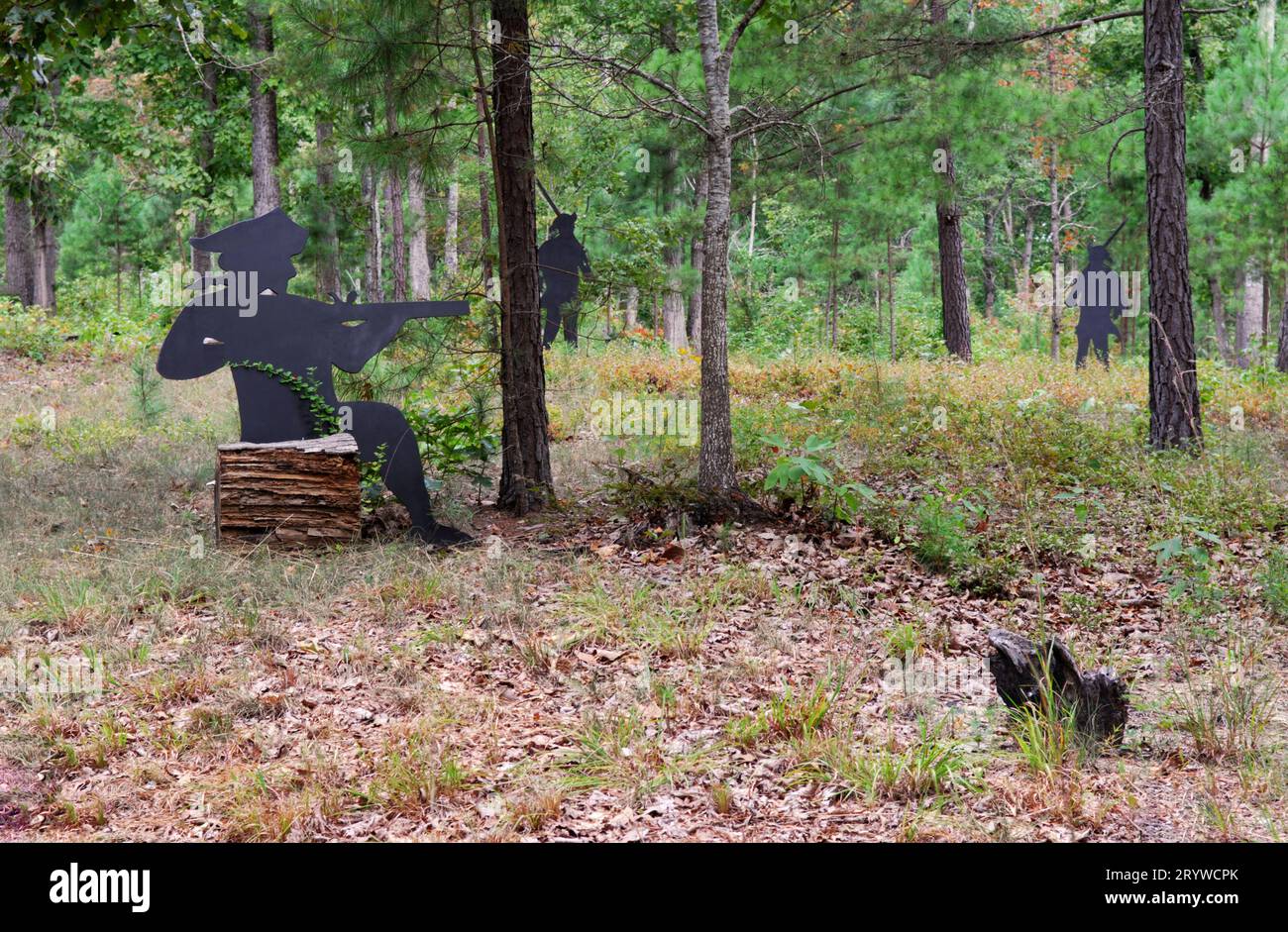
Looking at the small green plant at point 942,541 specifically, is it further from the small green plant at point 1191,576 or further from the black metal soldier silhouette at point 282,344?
the black metal soldier silhouette at point 282,344

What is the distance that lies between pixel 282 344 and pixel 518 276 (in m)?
1.80

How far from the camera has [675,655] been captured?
5.38 m

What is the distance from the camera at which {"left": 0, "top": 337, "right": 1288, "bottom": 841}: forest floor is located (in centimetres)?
386

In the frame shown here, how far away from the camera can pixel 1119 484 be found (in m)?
8.46

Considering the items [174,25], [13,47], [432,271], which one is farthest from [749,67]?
[432,271]

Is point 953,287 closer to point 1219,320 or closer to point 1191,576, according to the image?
point 1191,576

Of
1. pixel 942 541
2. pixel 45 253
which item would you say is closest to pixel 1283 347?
pixel 942 541

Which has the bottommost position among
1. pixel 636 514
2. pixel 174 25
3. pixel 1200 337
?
pixel 636 514

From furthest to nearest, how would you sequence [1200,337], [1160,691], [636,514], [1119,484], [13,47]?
1. [1200,337]
2. [1119,484]
3. [636,514]
4. [13,47]
5. [1160,691]

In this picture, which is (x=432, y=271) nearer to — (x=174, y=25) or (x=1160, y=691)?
(x=174, y=25)

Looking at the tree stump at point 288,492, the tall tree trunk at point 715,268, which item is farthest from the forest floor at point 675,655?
the tall tree trunk at point 715,268

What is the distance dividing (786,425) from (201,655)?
6.40 metres

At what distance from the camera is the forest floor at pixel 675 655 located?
12.7 feet

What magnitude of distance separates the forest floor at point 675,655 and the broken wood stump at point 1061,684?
129 millimetres
